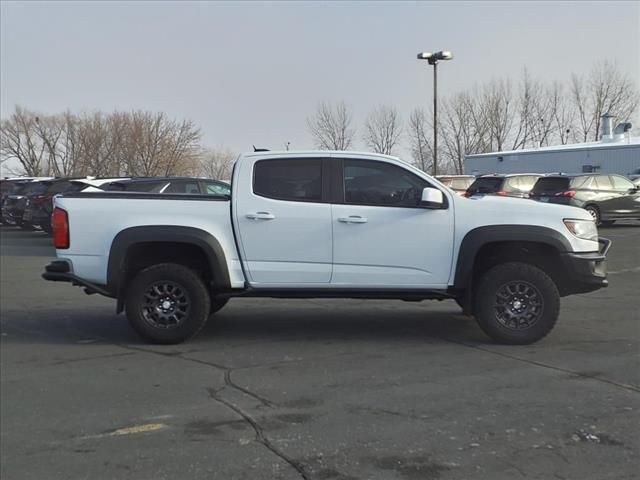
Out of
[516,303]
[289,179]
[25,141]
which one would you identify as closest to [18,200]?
[289,179]

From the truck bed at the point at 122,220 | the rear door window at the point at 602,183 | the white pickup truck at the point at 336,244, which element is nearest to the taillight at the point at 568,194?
the rear door window at the point at 602,183

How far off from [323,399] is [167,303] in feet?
7.97

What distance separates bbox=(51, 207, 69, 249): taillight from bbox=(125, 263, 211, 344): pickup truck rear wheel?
2.62 feet

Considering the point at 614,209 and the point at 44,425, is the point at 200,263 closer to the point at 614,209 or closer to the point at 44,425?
the point at 44,425

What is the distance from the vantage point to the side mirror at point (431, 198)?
651cm

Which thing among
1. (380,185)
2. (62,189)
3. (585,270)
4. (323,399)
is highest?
(62,189)

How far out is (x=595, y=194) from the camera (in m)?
20.3

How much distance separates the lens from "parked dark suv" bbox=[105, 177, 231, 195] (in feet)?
46.2

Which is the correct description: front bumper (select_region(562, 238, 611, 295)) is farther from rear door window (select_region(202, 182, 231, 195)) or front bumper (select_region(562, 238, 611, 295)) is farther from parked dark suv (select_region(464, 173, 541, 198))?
parked dark suv (select_region(464, 173, 541, 198))

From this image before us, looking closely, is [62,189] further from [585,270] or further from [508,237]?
[585,270]

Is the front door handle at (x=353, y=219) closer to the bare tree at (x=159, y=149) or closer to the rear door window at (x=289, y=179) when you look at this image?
the rear door window at (x=289, y=179)

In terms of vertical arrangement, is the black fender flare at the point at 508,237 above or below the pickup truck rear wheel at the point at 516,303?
above

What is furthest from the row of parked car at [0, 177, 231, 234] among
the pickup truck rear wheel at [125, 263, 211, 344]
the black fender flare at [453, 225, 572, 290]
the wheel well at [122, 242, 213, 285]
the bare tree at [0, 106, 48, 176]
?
the bare tree at [0, 106, 48, 176]

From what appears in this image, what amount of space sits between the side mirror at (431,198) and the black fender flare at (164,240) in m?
2.08
